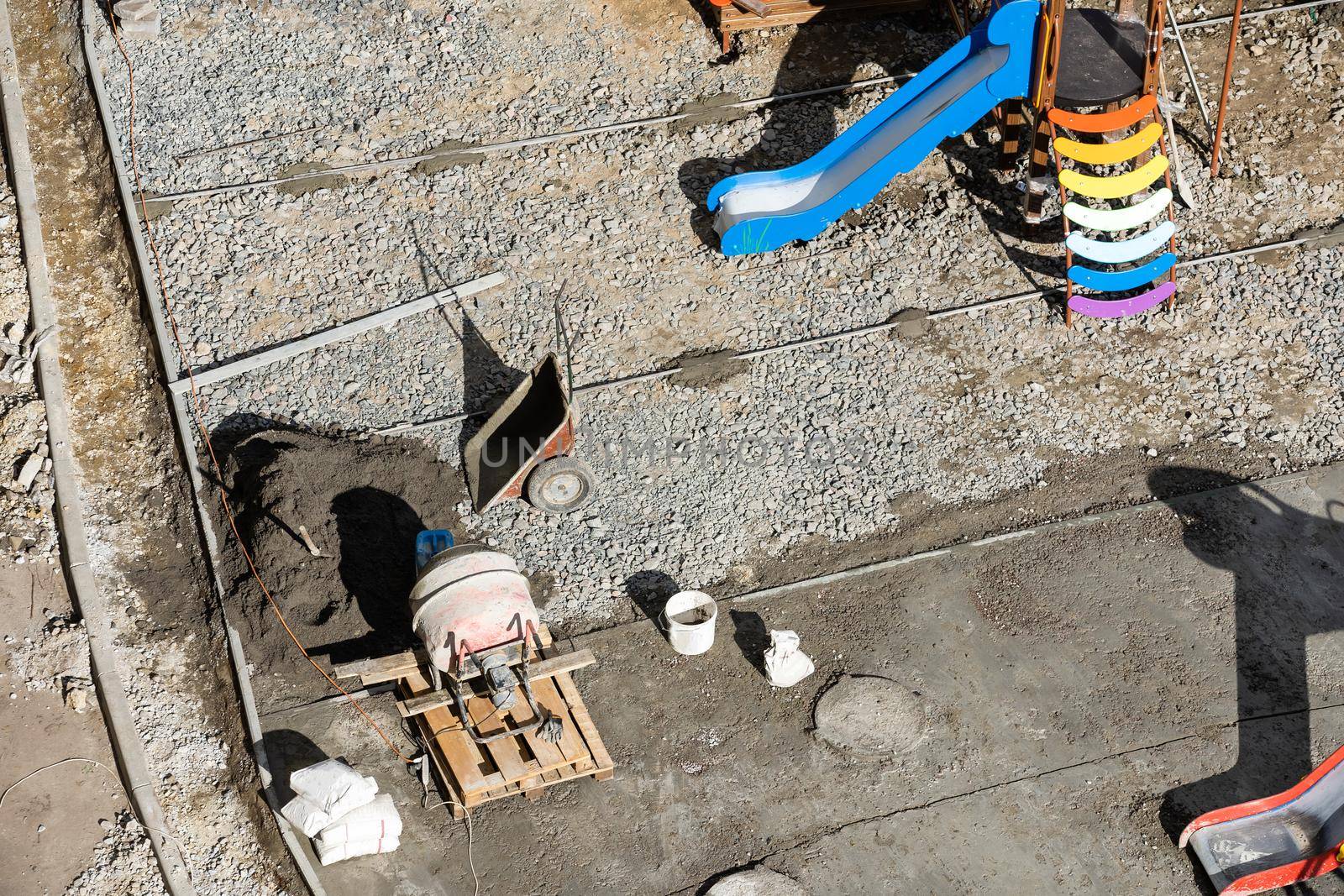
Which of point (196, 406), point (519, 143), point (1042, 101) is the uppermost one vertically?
point (1042, 101)

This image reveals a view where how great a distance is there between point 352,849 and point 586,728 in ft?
5.34

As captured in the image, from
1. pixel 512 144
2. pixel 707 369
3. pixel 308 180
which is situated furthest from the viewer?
pixel 512 144

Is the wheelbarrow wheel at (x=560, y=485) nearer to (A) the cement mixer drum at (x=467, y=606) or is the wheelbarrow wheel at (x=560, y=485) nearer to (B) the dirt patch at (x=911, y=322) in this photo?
(A) the cement mixer drum at (x=467, y=606)

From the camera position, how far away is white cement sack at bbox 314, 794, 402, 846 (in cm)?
836

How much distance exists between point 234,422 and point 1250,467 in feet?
26.1

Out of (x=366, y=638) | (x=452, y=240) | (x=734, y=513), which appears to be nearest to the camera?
(x=366, y=638)

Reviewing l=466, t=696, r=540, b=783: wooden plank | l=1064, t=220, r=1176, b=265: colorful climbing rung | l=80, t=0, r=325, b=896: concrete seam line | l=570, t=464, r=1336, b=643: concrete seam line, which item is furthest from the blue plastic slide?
l=466, t=696, r=540, b=783: wooden plank

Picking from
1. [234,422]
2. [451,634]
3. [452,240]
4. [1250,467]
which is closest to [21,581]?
[234,422]

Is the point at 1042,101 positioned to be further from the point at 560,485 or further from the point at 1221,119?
the point at 560,485

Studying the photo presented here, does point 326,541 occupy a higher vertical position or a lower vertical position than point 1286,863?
higher

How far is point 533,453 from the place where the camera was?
395 inches

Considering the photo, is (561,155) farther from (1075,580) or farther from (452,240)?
(1075,580)

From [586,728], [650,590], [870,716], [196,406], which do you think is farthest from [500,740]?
[196,406]

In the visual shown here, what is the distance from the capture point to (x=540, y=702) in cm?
887
